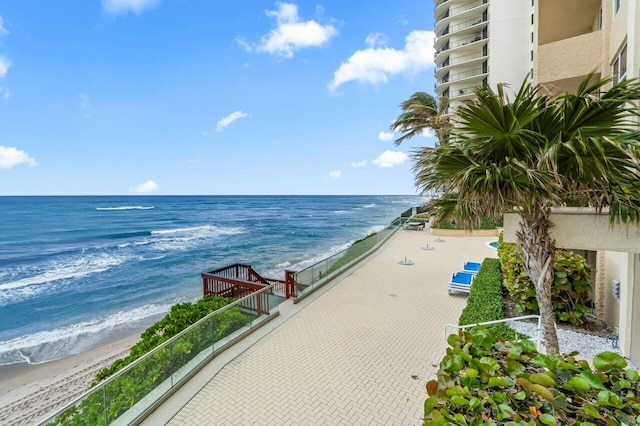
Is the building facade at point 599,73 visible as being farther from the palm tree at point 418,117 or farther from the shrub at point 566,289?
the palm tree at point 418,117

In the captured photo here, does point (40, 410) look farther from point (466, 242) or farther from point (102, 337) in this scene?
point (466, 242)

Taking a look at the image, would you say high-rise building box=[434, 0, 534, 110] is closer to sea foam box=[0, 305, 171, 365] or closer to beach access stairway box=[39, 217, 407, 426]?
beach access stairway box=[39, 217, 407, 426]

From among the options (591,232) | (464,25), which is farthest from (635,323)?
(464,25)

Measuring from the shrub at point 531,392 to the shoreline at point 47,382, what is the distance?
397 inches

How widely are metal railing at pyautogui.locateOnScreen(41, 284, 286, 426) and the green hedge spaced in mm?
5717

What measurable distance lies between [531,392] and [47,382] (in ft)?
43.5

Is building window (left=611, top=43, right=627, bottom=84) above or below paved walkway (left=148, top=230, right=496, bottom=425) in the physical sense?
above

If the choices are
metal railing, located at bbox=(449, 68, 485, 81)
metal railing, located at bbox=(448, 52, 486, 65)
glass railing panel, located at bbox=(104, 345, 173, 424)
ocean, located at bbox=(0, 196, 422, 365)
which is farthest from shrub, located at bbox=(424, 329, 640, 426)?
metal railing, located at bbox=(448, 52, 486, 65)

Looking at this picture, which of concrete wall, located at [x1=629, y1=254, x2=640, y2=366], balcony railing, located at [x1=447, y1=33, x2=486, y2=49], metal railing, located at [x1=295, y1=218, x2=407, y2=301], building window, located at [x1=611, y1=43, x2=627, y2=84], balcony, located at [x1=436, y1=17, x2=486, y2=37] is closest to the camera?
concrete wall, located at [x1=629, y1=254, x2=640, y2=366]

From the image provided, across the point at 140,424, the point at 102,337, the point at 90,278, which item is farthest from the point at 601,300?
the point at 90,278

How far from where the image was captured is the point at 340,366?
21.9ft

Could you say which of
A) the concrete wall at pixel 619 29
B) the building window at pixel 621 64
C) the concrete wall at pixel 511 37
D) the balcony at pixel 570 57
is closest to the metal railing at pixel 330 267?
the balcony at pixel 570 57

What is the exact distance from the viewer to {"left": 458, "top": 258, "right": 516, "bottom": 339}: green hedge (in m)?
6.61

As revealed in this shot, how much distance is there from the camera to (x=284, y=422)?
198 inches
